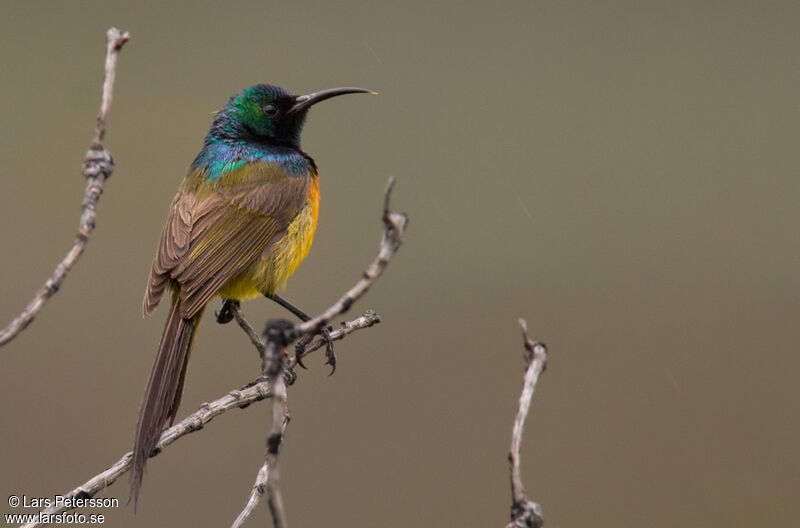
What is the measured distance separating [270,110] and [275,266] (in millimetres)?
827

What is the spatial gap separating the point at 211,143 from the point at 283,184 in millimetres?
468

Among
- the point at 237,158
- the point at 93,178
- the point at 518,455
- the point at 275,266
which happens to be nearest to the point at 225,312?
the point at 275,266

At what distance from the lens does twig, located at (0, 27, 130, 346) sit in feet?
4.14

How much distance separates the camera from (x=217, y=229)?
3.77 meters

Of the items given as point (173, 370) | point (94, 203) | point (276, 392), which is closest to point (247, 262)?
point (173, 370)

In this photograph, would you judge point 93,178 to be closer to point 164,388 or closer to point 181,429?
point 181,429

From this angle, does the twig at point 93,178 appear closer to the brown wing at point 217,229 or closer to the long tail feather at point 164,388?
the long tail feather at point 164,388

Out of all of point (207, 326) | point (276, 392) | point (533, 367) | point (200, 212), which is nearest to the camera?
point (276, 392)

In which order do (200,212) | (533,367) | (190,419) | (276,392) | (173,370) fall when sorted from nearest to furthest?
1. (276,392)
2. (533,367)
3. (190,419)
4. (173,370)
5. (200,212)

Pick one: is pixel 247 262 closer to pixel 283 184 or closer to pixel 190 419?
pixel 283 184

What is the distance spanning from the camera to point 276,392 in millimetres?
1098

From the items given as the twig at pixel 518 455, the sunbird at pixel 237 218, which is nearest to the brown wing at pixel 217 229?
the sunbird at pixel 237 218

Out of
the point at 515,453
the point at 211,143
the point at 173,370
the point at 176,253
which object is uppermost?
the point at 211,143

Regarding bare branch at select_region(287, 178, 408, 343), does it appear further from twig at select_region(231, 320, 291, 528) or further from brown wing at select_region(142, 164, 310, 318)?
brown wing at select_region(142, 164, 310, 318)
